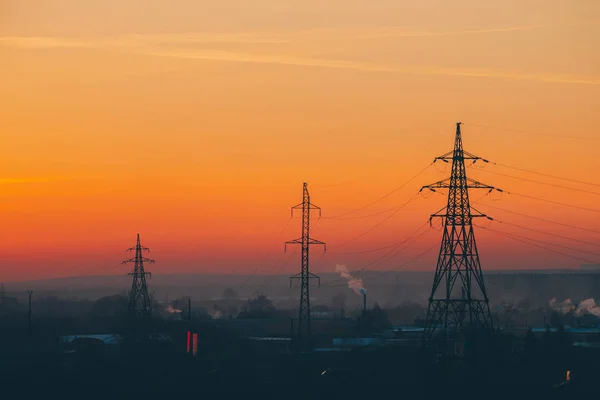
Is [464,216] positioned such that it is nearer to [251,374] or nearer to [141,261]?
[251,374]

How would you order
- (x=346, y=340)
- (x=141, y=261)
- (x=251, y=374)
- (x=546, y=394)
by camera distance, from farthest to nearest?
1. (x=346, y=340)
2. (x=141, y=261)
3. (x=251, y=374)
4. (x=546, y=394)

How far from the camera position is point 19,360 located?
11606cm

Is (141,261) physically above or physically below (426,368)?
above

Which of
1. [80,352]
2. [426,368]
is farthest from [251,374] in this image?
[80,352]

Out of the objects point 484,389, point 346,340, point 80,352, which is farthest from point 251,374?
point 346,340

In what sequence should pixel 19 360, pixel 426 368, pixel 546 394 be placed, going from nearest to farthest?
pixel 546 394
pixel 426 368
pixel 19 360

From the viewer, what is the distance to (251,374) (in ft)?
325

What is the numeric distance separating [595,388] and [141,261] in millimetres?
66688

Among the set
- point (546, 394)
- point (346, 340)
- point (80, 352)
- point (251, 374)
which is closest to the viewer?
point (546, 394)

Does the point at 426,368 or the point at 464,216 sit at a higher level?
the point at 464,216

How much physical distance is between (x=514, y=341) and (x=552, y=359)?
2766 cm

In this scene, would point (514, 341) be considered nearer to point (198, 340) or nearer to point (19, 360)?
point (198, 340)

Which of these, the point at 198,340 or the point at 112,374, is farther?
the point at 198,340

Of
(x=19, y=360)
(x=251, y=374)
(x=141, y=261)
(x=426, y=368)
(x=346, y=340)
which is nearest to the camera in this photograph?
(x=426, y=368)
